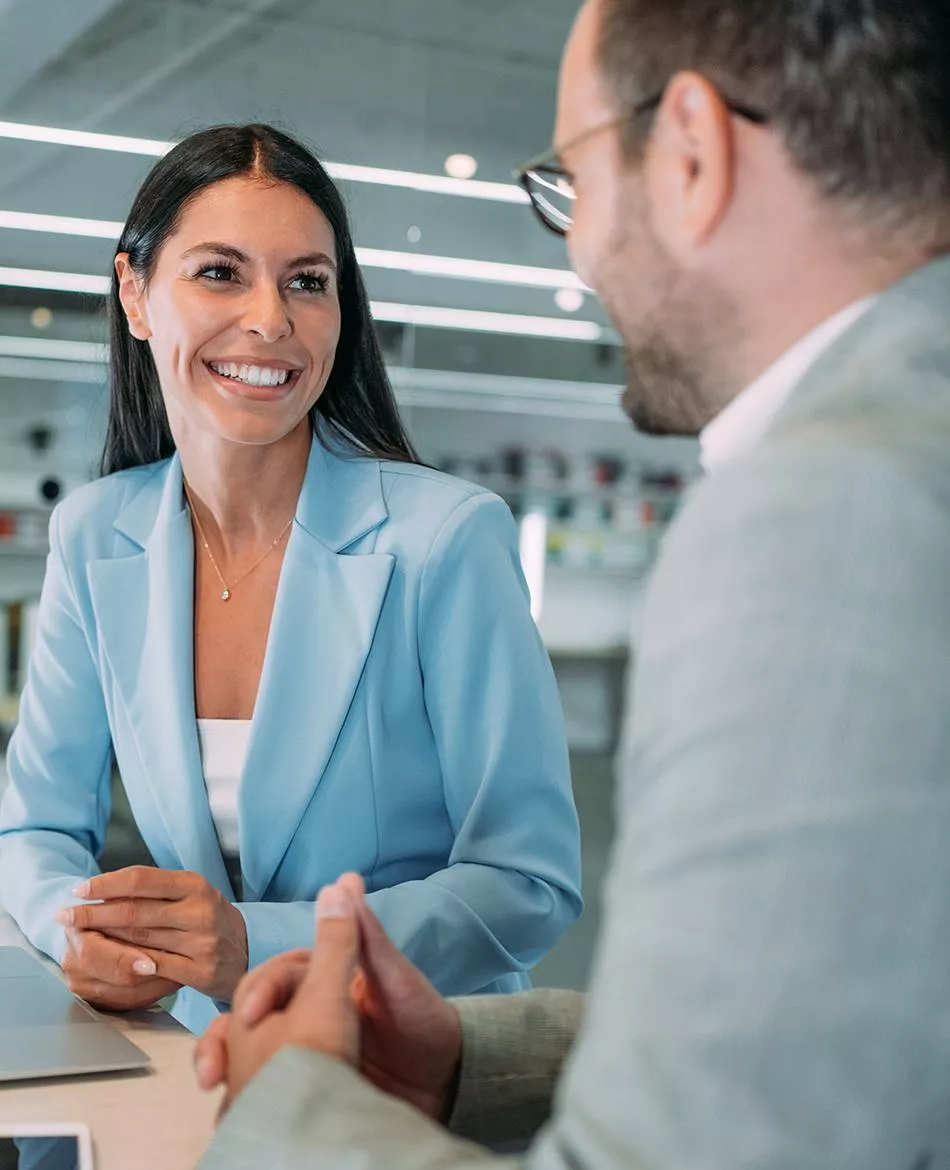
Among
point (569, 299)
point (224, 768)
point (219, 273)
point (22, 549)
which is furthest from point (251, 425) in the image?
point (569, 299)

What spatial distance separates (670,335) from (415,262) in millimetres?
3105

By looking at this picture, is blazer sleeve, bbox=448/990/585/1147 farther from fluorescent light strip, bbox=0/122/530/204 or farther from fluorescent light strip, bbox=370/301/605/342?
fluorescent light strip, bbox=370/301/605/342

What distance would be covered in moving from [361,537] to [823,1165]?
119 cm

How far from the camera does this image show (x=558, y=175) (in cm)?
102

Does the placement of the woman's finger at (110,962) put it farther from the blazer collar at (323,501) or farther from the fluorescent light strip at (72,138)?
the fluorescent light strip at (72,138)

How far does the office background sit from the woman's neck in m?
1.21

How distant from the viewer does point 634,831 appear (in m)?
0.66

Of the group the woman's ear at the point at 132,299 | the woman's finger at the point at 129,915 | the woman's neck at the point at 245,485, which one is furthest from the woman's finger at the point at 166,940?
the woman's ear at the point at 132,299

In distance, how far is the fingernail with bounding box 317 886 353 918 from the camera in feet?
3.04

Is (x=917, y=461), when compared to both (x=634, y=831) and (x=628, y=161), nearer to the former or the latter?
(x=634, y=831)

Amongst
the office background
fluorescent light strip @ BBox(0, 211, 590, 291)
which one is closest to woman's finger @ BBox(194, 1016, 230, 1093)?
fluorescent light strip @ BBox(0, 211, 590, 291)

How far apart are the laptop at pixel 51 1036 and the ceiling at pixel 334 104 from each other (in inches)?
74.3

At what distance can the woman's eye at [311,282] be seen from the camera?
1810 millimetres

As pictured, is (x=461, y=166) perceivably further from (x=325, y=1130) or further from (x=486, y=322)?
(x=325, y=1130)
